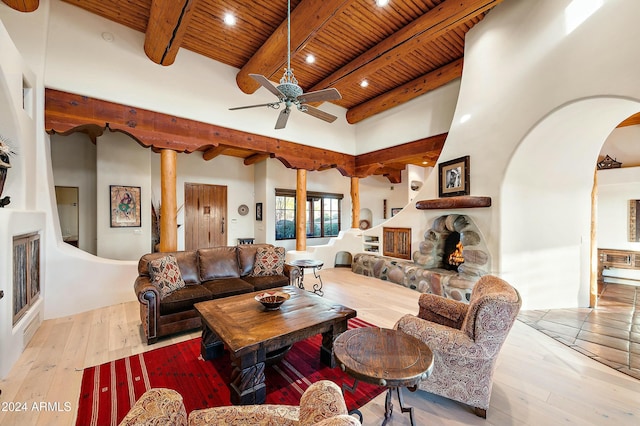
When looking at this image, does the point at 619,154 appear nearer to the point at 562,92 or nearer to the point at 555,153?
the point at 555,153

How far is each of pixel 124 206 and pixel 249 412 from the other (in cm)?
560

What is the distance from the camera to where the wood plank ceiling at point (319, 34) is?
3428 mm

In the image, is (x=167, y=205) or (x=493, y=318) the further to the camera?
(x=167, y=205)

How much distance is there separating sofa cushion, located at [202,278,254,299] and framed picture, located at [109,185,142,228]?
2.98 meters

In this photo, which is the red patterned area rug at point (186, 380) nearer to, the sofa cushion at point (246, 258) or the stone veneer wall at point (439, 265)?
the sofa cushion at point (246, 258)

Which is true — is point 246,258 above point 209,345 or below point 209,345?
above

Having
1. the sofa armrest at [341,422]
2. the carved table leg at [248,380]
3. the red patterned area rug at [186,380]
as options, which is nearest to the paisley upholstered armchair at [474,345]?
the red patterned area rug at [186,380]

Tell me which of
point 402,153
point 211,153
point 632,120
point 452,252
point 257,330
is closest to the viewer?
point 257,330

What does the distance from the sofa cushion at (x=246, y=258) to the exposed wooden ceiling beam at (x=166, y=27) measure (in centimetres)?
322

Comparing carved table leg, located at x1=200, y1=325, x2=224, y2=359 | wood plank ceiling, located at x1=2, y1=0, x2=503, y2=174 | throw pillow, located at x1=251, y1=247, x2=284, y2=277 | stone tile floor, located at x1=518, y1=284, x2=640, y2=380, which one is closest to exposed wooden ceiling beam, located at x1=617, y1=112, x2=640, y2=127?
stone tile floor, located at x1=518, y1=284, x2=640, y2=380

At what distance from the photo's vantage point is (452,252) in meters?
4.95

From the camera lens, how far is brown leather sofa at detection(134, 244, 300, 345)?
2828 mm

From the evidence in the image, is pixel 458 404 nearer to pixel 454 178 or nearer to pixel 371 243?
pixel 454 178

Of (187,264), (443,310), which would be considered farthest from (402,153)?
(187,264)
